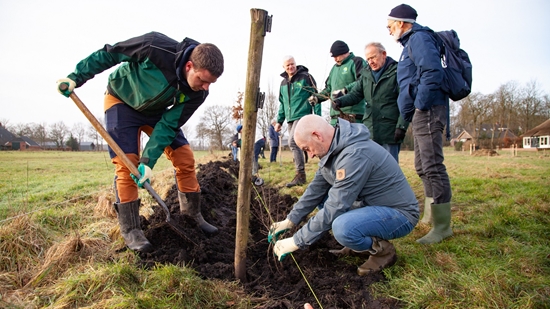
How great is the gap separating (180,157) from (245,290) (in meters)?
1.70

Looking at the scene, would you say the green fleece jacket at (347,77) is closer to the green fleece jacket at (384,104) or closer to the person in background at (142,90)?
the green fleece jacket at (384,104)

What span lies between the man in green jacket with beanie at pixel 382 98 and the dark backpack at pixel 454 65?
756 mm

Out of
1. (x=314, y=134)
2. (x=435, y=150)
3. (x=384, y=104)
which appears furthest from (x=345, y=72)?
(x=314, y=134)

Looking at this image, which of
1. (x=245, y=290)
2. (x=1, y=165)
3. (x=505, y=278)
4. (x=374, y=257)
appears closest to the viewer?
(x=505, y=278)

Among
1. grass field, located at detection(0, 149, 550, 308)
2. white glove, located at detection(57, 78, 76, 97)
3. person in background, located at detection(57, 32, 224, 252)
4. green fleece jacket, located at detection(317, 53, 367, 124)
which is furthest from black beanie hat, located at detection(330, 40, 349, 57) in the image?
white glove, located at detection(57, 78, 76, 97)

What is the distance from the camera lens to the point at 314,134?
2.54m

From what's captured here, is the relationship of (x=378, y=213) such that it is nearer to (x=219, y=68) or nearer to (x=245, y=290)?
(x=245, y=290)

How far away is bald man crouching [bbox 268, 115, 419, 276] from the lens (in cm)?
249

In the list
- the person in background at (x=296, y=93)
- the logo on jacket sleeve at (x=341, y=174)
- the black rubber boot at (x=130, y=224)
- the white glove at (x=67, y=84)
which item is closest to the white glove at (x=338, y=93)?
the person in background at (x=296, y=93)

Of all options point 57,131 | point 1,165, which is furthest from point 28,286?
Result: point 57,131

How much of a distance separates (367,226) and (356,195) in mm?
256

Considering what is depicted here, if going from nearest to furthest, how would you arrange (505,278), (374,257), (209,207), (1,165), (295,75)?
1. (505,278)
2. (374,257)
3. (209,207)
4. (295,75)
5. (1,165)

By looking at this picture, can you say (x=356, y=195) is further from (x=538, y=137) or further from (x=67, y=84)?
(x=538, y=137)

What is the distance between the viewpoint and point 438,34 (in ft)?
11.1
